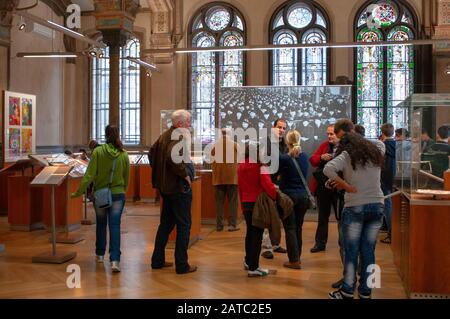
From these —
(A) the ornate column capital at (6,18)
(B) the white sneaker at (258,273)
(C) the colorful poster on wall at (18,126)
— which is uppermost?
(A) the ornate column capital at (6,18)

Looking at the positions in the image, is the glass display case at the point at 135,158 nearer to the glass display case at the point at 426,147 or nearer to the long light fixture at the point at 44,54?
the long light fixture at the point at 44,54

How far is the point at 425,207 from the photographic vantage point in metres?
4.72

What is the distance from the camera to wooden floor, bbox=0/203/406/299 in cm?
506

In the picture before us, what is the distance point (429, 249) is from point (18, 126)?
30.4 ft

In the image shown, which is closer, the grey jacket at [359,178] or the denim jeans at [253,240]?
the grey jacket at [359,178]

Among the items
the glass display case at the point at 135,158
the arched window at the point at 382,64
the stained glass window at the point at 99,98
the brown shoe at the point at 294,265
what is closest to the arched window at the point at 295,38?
the arched window at the point at 382,64

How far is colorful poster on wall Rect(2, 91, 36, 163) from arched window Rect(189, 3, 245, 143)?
14.1 ft

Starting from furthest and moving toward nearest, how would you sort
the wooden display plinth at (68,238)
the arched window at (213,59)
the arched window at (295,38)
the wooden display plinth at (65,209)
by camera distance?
the arched window at (213,59), the arched window at (295,38), the wooden display plinth at (65,209), the wooden display plinth at (68,238)

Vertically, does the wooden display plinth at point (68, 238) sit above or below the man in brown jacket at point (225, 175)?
below

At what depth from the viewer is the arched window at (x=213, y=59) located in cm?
1481

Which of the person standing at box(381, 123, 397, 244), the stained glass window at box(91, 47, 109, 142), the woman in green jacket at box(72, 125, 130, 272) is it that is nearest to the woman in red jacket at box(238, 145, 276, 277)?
the woman in green jacket at box(72, 125, 130, 272)

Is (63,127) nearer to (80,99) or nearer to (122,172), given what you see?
(80,99)

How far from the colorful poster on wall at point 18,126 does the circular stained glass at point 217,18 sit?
5.23 meters

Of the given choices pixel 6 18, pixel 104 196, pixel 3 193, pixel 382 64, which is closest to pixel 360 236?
pixel 104 196
